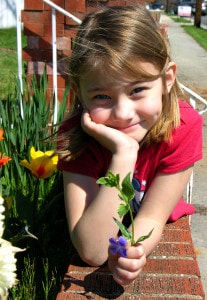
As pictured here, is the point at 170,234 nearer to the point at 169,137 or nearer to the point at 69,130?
the point at 169,137

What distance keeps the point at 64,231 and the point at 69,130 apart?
0.65 metres

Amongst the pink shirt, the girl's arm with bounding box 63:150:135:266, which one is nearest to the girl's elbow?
the girl's arm with bounding box 63:150:135:266

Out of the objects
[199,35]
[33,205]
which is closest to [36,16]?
[33,205]

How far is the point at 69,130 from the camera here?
6.54ft

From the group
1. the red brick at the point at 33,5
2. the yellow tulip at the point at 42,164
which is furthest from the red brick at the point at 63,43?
the yellow tulip at the point at 42,164

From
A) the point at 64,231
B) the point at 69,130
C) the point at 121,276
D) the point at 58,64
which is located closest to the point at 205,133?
the point at 58,64

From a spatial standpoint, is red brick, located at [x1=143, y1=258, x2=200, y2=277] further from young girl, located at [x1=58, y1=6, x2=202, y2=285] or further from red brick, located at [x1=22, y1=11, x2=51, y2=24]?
red brick, located at [x1=22, y1=11, x2=51, y2=24]

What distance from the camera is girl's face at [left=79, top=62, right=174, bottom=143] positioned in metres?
1.68

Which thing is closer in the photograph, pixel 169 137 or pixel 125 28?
pixel 125 28

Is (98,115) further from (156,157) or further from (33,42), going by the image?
(33,42)

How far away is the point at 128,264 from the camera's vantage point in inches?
59.0

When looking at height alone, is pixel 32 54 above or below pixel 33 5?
below

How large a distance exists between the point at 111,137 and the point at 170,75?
1.01 feet

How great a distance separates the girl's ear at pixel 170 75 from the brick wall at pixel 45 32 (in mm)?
1970
